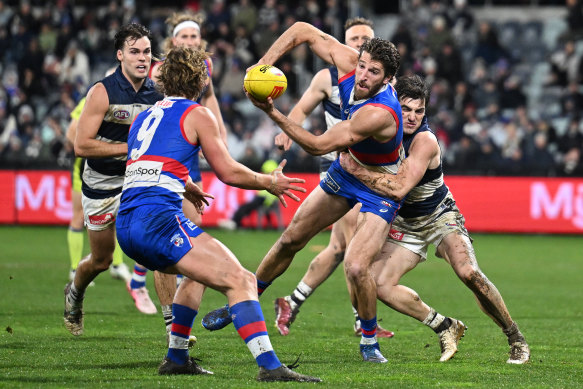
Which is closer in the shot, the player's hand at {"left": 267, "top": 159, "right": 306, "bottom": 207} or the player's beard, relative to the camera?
the player's hand at {"left": 267, "top": 159, "right": 306, "bottom": 207}

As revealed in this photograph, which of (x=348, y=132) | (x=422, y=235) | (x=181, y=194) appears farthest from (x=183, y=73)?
(x=422, y=235)

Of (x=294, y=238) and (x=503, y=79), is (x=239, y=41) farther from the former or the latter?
(x=294, y=238)

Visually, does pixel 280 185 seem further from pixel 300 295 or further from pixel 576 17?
pixel 576 17

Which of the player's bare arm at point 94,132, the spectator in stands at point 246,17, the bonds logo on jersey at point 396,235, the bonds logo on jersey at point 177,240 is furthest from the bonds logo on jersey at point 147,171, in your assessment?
the spectator in stands at point 246,17

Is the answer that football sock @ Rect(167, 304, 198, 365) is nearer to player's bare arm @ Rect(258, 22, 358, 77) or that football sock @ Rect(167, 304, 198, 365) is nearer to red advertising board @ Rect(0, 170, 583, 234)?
player's bare arm @ Rect(258, 22, 358, 77)

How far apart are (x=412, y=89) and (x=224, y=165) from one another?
223cm

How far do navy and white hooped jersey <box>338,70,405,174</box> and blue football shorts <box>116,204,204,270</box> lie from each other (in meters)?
1.85

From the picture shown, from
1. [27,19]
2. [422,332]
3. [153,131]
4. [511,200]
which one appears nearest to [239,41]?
[27,19]

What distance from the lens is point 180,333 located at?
21.0 feet

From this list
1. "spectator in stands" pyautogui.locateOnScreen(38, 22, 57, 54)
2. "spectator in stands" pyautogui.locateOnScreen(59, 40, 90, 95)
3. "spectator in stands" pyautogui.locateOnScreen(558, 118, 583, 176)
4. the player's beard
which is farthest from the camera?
"spectator in stands" pyautogui.locateOnScreen(38, 22, 57, 54)

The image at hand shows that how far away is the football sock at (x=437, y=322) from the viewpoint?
7.53m

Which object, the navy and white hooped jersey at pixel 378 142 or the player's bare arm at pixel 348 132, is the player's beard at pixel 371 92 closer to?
the navy and white hooped jersey at pixel 378 142

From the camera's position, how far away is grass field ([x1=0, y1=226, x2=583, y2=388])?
6367 mm

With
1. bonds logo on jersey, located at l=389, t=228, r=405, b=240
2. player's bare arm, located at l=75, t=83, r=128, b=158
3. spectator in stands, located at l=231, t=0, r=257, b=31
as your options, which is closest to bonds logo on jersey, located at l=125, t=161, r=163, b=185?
player's bare arm, located at l=75, t=83, r=128, b=158
